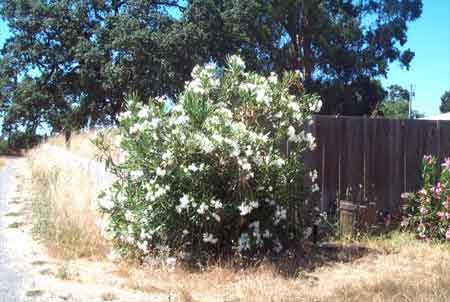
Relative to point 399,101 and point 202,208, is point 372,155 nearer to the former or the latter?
point 202,208

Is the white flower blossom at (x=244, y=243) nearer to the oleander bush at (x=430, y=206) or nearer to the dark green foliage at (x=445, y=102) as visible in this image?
the oleander bush at (x=430, y=206)

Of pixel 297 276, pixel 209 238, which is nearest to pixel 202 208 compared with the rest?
pixel 209 238

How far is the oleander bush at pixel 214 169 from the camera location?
5777mm

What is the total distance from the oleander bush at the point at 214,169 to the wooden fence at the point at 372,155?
1.21m

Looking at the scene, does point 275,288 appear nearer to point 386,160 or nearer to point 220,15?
point 386,160

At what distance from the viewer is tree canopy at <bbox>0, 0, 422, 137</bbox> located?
85.5ft

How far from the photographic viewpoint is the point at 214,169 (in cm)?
590

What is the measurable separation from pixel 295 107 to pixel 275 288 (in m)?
2.19

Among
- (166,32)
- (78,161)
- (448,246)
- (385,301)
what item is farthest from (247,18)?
(385,301)

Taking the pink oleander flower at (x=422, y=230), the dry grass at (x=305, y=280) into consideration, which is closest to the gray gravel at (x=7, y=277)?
the dry grass at (x=305, y=280)

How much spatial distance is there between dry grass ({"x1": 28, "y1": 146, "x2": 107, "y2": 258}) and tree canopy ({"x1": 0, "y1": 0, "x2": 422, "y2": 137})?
54.3ft

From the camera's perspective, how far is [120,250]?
6.39 metres

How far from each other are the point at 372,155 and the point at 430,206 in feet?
3.99

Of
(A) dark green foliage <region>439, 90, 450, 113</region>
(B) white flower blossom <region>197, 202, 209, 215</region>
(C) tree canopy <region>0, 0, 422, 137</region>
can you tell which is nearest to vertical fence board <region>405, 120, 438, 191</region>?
(B) white flower blossom <region>197, 202, 209, 215</region>
